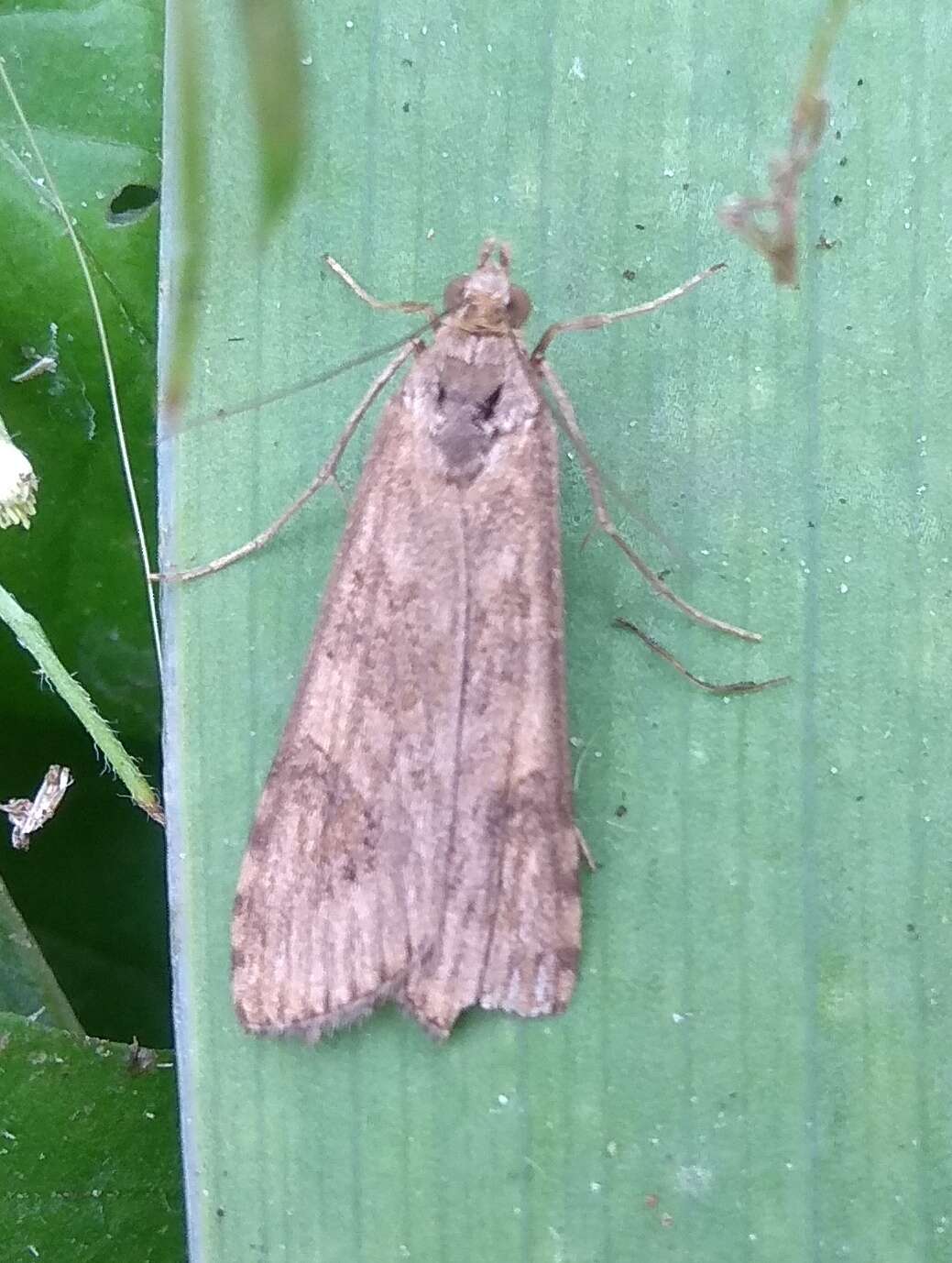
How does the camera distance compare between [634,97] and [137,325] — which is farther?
[137,325]

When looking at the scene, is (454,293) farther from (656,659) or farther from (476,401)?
(656,659)

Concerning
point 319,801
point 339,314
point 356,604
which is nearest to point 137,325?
point 339,314

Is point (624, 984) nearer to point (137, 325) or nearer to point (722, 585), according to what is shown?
point (722, 585)

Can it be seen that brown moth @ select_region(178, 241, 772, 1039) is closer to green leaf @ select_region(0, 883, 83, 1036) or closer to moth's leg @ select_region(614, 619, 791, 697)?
moth's leg @ select_region(614, 619, 791, 697)

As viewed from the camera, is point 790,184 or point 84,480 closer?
→ point 790,184

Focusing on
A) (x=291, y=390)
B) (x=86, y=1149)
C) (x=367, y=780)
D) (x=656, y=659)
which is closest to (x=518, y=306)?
(x=291, y=390)

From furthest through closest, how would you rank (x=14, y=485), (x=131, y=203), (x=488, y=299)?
(x=131, y=203) → (x=14, y=485) → (x=488, y=299)

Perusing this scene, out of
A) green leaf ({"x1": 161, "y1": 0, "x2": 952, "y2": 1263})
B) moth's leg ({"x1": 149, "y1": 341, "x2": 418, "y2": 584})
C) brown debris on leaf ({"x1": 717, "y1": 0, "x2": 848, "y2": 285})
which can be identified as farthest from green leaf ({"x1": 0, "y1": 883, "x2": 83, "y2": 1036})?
brown debris on leaf ({"x1": 717, "y1": 0, "x2": 848, "y2": 285})
